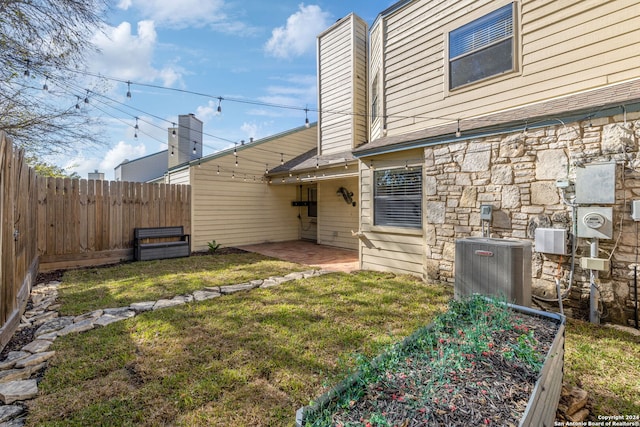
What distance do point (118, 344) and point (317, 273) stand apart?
11.9 ft

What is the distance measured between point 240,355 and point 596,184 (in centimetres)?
434

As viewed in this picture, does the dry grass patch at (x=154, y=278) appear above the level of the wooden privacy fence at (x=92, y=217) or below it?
below

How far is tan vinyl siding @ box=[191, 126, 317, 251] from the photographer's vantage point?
29.0ft

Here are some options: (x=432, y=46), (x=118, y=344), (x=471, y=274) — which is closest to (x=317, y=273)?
(x=471, y=274)

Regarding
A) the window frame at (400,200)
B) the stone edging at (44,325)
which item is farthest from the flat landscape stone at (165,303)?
the window frame at (400,200)

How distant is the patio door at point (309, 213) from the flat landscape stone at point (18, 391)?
8.68 meters

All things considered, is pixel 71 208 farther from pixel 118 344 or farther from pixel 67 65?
pixel 118 344

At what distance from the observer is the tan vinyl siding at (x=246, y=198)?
8.85 m

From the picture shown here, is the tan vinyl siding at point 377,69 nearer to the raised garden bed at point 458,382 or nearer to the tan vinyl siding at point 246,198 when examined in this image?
the tan vinyl siding at point 246,198

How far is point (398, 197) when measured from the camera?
223 inches

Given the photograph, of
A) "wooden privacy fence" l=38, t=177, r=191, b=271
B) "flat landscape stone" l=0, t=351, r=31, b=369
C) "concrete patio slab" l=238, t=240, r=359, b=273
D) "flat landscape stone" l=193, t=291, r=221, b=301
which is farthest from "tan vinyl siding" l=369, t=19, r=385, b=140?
"flat landscape stone" l=0, t=351, r=31, b=369

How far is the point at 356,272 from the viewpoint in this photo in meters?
6.00

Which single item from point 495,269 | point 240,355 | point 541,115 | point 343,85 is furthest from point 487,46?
point 240,355

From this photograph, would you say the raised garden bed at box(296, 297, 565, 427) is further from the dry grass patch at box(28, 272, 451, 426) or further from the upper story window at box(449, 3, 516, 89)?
the upper story window at box(449, 3, 516, 89)
